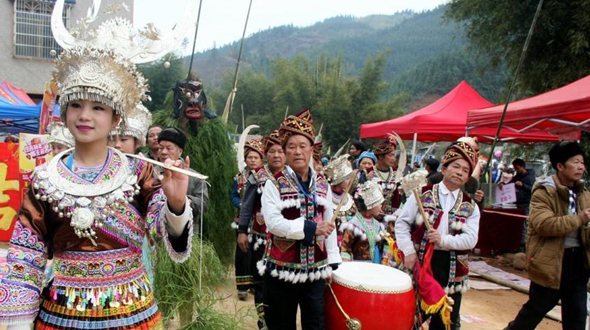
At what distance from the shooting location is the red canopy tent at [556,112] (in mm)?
4543

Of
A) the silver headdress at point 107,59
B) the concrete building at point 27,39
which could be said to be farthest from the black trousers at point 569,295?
the concrete building at point 27,39

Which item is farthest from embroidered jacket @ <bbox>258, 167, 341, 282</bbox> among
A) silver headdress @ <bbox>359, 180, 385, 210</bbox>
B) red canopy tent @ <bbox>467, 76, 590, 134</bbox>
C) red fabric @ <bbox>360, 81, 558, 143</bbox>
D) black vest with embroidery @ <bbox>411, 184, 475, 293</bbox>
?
red fabric @ <bbox>360, 81, 558, 143</bbox>

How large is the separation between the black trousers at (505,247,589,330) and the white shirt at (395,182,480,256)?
954mm

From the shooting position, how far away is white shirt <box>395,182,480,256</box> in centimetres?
339

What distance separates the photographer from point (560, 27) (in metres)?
10.0

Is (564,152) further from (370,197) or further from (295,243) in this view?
(295,243)

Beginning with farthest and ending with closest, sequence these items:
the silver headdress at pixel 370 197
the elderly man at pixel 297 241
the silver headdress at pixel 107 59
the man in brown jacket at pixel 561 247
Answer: the silver headdress at pixel 370 197, the man in brown jacket at pixel 561 247, the elderly man at pixel 297 241, the silver headdress at pixel 107 59

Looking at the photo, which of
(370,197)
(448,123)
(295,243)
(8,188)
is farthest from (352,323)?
(448,123)

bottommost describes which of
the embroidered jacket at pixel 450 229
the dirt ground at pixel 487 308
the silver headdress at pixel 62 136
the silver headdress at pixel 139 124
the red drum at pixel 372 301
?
the dirt ground at pixel 487 308

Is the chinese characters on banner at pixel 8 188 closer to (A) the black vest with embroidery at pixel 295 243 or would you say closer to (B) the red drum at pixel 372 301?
(A) the black vest with embroidery at pixel 295 243

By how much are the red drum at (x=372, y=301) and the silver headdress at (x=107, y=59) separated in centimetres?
198

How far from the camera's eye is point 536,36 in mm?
10414

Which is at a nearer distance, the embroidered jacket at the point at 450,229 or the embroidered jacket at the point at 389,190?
the embroidered jacket at the point at 450,229

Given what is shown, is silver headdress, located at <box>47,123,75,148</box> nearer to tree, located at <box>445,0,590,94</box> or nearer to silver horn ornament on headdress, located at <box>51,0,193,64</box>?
silver horn ornament on headdress, located at <box>51,0,193,64</box>
